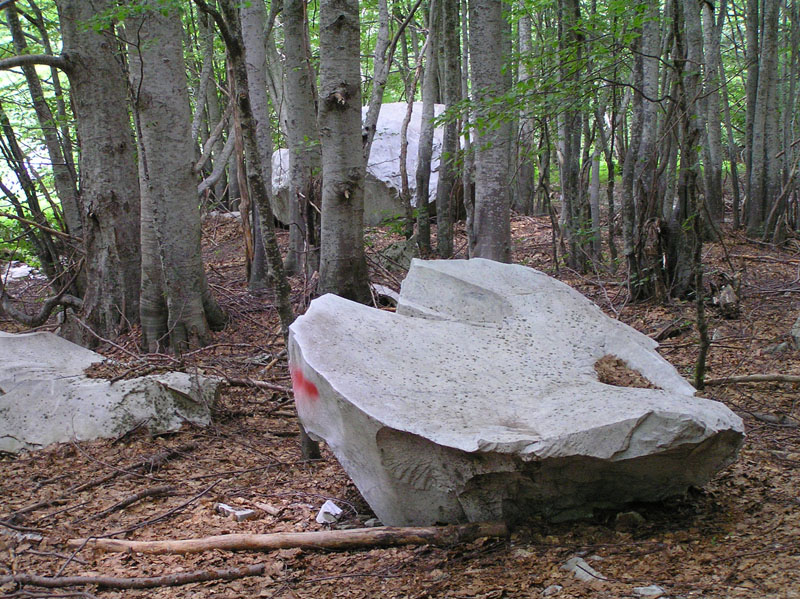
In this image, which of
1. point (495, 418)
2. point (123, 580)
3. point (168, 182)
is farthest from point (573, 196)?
point (123, 580)

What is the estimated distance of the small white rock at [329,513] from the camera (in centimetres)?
334

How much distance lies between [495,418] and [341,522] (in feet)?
3.28

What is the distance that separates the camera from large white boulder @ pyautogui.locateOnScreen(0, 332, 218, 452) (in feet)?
14.1

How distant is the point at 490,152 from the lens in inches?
257

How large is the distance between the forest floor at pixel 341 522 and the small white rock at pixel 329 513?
0.05 meters

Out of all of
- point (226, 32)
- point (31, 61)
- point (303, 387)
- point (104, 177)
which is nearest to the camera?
point (303, 387)

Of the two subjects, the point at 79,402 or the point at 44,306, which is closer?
the point at 79,402

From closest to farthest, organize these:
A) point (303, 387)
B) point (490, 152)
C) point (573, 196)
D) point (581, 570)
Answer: point (581, 570) < point (303, 387) < point (490, 152) < point (573, 196)

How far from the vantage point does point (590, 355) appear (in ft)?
12.1

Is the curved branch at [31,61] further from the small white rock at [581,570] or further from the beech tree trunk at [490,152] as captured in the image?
the small white rock at [581,570]

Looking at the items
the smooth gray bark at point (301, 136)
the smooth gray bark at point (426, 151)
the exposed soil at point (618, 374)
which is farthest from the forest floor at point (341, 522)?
the smooth gray bark at point (426, 151)

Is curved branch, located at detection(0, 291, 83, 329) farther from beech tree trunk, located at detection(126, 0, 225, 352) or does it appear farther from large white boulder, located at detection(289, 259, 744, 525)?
large white boulder, located at detection(289, 259, 744, 525)

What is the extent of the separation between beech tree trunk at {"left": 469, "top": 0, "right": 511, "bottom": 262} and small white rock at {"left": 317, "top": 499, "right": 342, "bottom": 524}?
381cm

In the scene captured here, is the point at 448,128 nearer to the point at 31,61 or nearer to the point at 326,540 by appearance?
the point at 31,61
